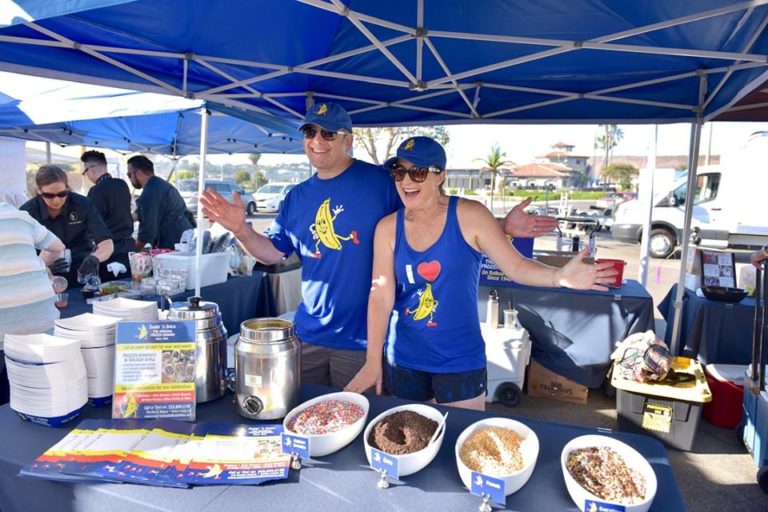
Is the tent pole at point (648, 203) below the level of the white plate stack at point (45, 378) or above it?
above

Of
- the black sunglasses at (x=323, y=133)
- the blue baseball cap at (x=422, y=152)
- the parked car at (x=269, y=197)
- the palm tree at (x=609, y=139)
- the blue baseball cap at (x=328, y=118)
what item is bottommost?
the blue baseball cap at (x=422, y=152)

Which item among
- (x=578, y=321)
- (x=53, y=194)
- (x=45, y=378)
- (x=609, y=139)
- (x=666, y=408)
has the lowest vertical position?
(x=666, y=408)

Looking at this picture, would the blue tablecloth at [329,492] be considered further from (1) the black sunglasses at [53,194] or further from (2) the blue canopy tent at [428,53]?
(1) the black sunglasses at [53,194]

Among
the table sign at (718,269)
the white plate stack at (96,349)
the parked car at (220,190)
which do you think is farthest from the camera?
the parked car at (220,190)

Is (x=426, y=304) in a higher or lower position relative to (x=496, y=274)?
higher

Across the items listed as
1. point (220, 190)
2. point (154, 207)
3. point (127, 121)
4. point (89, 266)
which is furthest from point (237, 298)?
point (220, 190)

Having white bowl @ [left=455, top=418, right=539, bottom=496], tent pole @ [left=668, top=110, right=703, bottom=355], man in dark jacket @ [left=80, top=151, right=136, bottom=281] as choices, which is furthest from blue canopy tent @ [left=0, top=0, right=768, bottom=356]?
man in dark jacket @ [left=80, top=151, right=136, bottom=281]

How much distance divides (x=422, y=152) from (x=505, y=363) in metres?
2.39

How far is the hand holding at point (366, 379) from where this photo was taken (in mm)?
1705

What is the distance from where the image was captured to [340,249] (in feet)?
6.68

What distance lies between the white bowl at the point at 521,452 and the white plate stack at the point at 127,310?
1120 mm

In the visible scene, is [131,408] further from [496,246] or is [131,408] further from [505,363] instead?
[505,363]

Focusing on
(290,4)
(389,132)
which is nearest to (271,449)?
(290,4)

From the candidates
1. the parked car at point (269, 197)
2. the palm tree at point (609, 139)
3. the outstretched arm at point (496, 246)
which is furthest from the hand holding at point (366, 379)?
the palm tree at point (609, 139)
